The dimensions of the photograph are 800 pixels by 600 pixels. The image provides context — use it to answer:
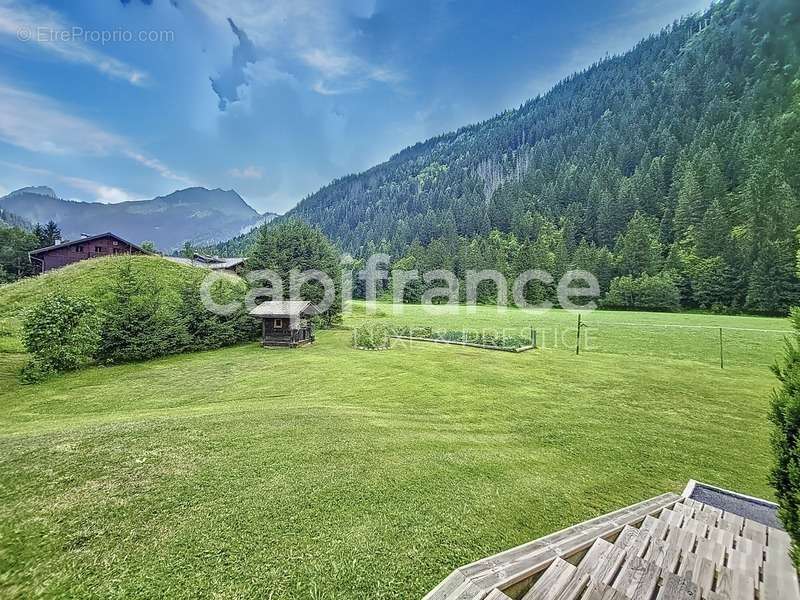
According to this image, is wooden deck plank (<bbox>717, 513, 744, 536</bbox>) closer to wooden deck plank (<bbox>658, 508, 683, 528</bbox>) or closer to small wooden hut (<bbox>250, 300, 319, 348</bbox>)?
wooden deck plank (<bbox>658, 508, 683, 528</bbox>)

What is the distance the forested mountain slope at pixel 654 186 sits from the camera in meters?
38.8

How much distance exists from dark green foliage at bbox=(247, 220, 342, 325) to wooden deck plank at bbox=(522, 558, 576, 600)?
87.4 feet

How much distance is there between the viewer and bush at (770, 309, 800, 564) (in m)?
2.30

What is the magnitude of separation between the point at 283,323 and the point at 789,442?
20.4m

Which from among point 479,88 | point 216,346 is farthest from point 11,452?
point 479,88

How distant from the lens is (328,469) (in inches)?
200

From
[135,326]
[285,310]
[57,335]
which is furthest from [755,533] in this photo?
[135,326]

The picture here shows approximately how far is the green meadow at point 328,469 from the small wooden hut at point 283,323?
773cm

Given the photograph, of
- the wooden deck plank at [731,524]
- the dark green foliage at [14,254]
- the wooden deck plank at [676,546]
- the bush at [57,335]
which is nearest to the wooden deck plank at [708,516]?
the wooden deck plank at [731,524]

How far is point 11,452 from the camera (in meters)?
5.57

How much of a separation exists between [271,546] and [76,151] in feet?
113

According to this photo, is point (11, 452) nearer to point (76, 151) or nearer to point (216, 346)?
point (216, 346)

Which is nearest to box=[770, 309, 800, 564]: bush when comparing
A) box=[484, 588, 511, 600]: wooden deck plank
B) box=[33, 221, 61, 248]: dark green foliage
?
box=[484, 588, 511, 600]: wooden deck plank

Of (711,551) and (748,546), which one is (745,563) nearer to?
(711,551)
